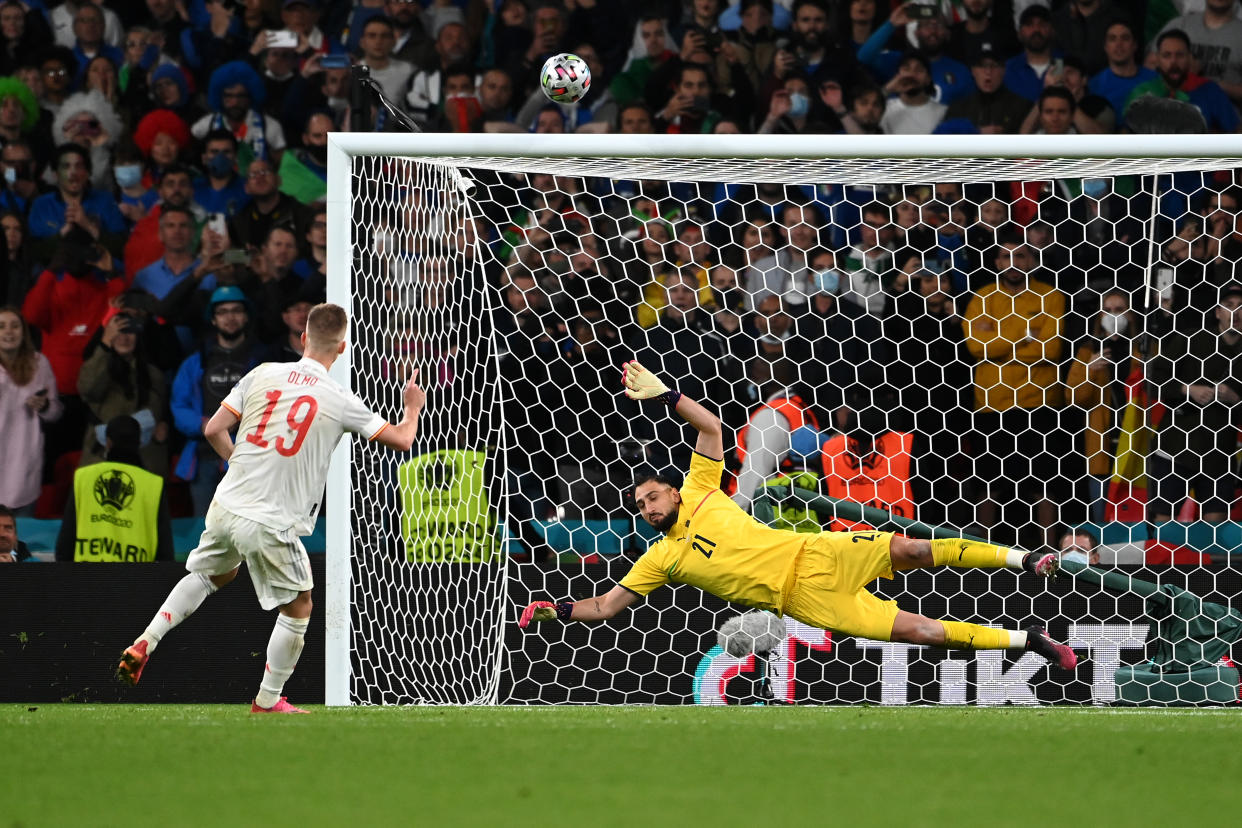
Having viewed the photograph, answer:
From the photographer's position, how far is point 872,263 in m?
8.25

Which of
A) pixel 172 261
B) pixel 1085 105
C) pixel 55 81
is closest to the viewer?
pixel 1085 105

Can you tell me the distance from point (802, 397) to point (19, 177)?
5456 millimetres

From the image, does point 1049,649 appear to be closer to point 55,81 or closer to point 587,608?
point 587,608

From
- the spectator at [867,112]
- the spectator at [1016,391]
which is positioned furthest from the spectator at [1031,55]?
the spectator at [1016,391]

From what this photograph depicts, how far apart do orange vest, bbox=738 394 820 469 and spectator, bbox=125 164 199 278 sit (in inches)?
157

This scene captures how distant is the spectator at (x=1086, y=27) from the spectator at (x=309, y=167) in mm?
4602

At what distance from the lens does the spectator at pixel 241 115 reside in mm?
10109

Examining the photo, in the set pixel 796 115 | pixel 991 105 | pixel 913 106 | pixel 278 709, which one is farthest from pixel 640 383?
pixel 991 105

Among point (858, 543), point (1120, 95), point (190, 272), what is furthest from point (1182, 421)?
point (190, 272)

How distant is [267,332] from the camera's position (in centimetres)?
888

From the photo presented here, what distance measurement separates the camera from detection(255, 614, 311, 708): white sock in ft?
19.2

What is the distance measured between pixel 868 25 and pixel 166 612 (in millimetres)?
6147

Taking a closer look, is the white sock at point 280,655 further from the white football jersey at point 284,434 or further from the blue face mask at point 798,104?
the blue face mask at point 798,104

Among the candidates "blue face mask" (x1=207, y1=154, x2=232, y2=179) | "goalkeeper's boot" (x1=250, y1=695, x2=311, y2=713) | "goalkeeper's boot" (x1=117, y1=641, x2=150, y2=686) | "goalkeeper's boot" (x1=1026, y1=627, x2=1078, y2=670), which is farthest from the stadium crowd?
"goalkeeper's boot" (x1=117, y1=641, x2=150, y2=686)
